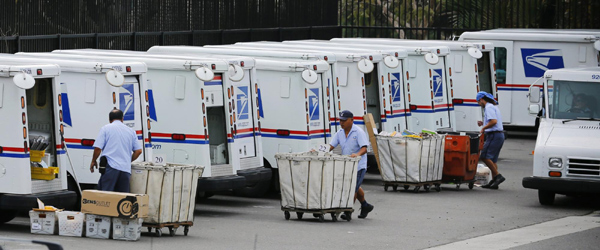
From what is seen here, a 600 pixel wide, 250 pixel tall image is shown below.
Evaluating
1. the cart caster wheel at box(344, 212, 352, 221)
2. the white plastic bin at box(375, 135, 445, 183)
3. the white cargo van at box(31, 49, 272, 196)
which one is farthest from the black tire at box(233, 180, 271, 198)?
the cart caster wheel at box(344, 212, 352, 221)

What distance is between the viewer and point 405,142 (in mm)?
18266

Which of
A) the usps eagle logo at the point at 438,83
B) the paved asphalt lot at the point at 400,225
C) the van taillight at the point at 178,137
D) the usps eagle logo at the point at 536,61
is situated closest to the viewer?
the paved asphalt lot at the point at 400,225

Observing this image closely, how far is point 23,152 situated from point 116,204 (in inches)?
57.0

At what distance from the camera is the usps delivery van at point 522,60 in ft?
A: 90.1

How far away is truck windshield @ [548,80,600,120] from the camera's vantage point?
58.5ft

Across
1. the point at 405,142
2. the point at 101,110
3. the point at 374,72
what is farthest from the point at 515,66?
the point at 101,110

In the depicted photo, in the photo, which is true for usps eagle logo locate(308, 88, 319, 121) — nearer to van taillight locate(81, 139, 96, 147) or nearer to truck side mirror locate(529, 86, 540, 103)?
truck side mirror locate(529, 86, 540, 103)

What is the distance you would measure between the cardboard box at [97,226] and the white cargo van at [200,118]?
298cm

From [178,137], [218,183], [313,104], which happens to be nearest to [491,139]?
[313,104]

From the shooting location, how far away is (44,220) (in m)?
13.3

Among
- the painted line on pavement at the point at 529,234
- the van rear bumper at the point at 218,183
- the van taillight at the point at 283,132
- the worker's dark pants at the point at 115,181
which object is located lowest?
the painted line on pavement at the point at 529,234

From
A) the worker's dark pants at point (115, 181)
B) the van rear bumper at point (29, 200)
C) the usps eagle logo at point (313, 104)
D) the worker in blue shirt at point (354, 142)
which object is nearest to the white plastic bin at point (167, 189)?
the worker's dark pants at point (115, 181)

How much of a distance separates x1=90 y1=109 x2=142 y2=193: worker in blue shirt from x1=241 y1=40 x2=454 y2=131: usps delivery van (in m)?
7.81

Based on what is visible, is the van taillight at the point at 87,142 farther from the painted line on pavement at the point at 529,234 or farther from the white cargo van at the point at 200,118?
the painted line on pavement at the point at 529,234
